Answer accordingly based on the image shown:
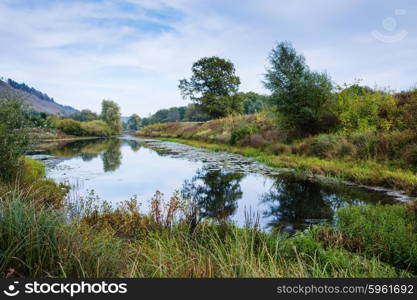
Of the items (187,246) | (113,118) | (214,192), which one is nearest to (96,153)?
(214,192)

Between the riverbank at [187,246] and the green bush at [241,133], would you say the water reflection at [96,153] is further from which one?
the riverbank at [187,246]

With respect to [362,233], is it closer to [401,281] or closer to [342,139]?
[401,281]

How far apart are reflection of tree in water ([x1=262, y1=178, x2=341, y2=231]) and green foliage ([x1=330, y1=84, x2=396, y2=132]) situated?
6614mm

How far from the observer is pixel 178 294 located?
7.98ft

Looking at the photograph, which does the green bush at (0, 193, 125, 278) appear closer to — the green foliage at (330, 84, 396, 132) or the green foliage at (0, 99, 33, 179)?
the green foliage at (0, 99, 33, 179)

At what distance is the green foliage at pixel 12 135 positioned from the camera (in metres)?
8.81

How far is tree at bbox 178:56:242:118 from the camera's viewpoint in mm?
47250

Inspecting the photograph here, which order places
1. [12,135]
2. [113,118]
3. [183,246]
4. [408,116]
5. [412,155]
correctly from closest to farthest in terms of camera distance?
[183,246], [12,135], [412,155], [408,116], [113,118]

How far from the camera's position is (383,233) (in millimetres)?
5426

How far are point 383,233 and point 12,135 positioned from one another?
407 inches

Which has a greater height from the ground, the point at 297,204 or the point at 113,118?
the point at 113,118

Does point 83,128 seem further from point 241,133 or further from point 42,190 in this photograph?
point 42,190

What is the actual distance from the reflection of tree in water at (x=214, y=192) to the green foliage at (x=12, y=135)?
547 centimetres

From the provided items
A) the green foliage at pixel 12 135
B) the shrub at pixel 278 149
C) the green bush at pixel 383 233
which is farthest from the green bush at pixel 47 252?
the shrub at pixel 278 149
